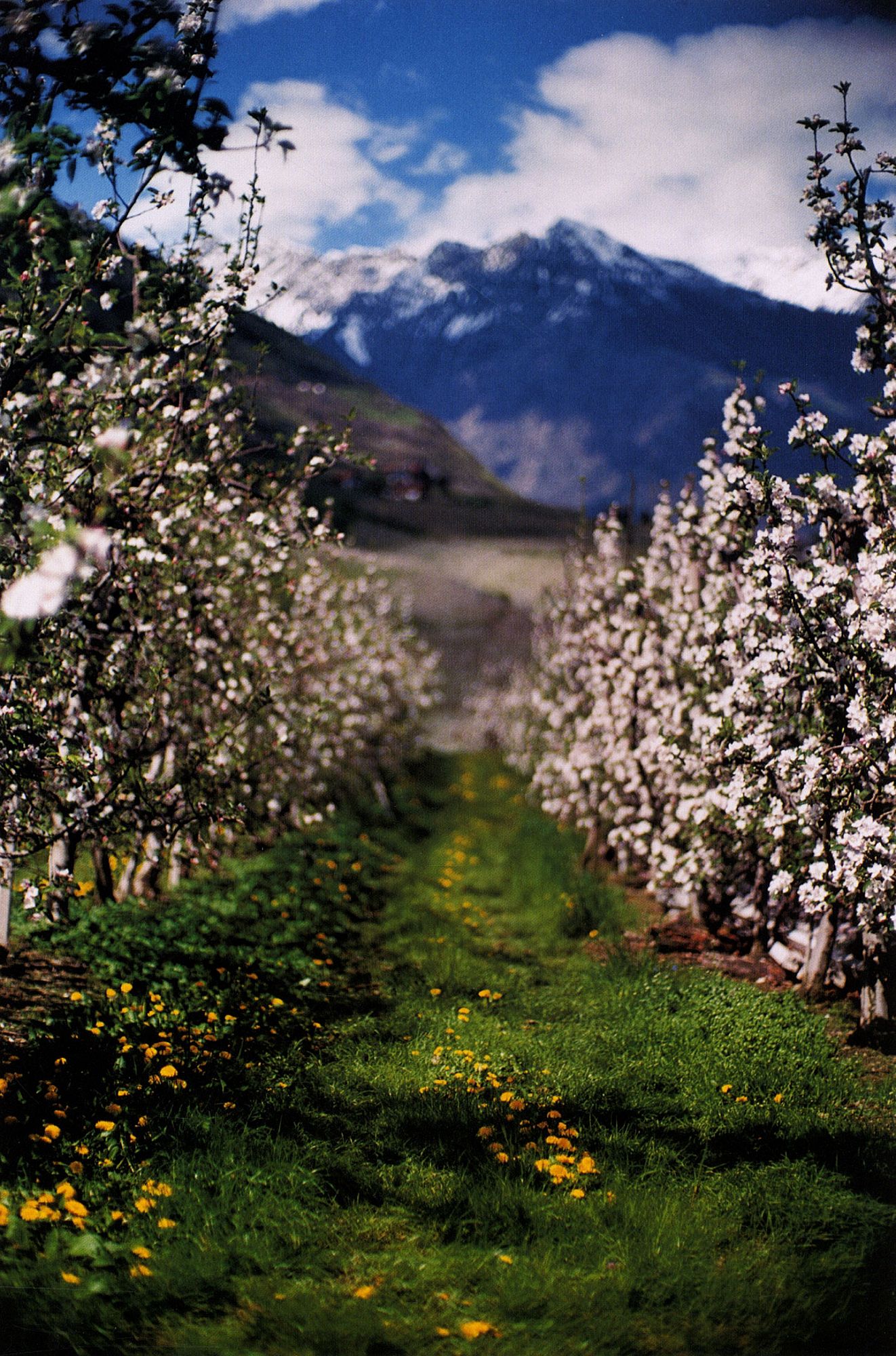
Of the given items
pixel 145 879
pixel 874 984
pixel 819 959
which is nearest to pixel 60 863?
pixel 145 879

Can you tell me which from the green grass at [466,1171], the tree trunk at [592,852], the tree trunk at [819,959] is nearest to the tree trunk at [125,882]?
the green grass at [466,1171]

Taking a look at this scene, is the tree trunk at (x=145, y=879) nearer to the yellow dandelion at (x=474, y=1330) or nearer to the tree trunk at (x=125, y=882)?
the tree trunk at (x=125, y=882)

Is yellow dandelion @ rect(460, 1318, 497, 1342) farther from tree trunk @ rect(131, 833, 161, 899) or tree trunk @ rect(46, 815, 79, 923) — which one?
tree trunk @ rect(131, 833, 161, 899)

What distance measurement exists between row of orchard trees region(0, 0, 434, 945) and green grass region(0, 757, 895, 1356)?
1.53m

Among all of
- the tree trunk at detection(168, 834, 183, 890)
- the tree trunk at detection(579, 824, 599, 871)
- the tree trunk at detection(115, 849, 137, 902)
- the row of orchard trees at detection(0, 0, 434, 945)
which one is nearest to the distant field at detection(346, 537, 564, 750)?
the tree trunk at detection(579, 824, 599, 871)

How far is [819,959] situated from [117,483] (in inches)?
256

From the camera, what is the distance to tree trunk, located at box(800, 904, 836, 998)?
24.3 ft

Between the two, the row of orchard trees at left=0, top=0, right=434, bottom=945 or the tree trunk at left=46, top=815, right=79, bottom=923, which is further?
the tree trunk at left=46, top=815, right=79, bottom=923

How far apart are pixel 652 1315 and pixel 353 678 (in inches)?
460

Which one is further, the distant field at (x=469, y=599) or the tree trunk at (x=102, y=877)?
the distant field at (x=469, y=599)

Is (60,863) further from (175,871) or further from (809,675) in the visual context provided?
(809,675)

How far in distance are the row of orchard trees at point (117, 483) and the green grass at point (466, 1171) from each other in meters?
1.53

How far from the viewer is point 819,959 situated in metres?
7.50

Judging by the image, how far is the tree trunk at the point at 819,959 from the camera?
7.40 m
